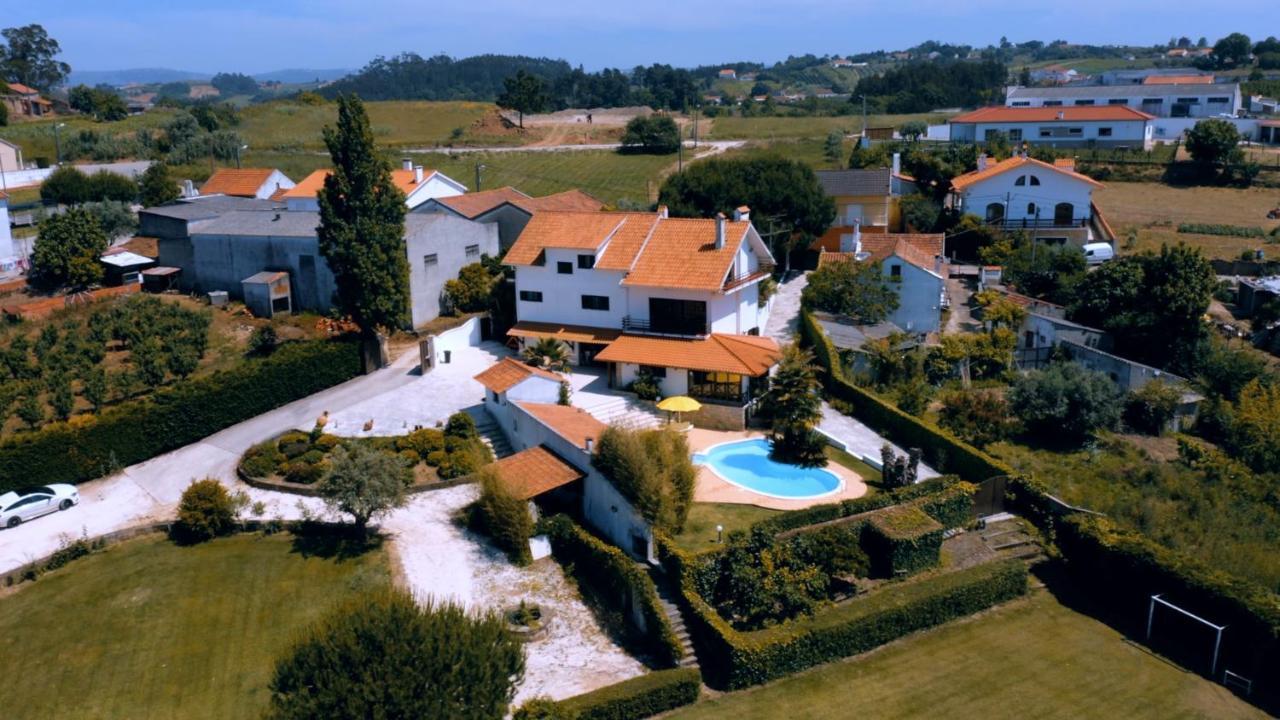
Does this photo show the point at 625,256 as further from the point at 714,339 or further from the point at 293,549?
the point at 293,549

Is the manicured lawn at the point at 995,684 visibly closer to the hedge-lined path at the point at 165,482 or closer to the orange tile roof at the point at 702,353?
the orange tile roof at the point at 702,353

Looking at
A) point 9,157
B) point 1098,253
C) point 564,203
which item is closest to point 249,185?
point 564,203

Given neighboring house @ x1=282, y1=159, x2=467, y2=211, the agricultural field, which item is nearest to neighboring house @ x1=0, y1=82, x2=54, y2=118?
neighboring house @ x1=282, y1=159, x2=467, y2=211

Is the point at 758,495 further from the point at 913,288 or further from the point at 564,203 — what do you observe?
the point at 564,203

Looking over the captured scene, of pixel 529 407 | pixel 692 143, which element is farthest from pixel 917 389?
pixel 692 143

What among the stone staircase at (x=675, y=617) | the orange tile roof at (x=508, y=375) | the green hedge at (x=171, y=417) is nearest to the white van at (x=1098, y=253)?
the orange tile roof at (x=508, y=375)
